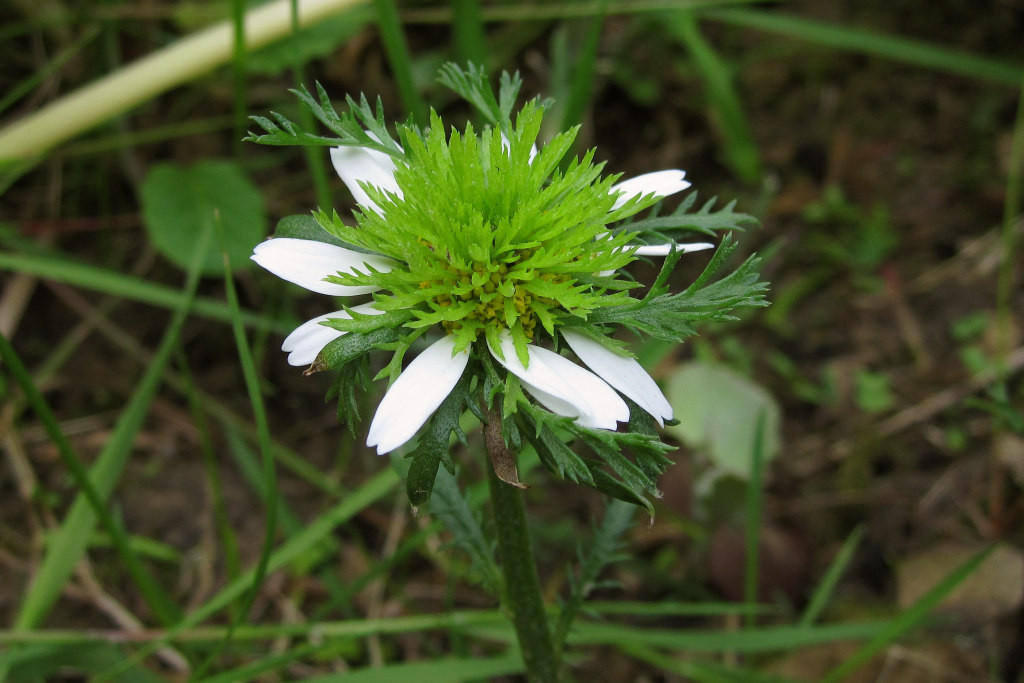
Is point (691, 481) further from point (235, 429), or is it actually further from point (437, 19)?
point (437, 19)

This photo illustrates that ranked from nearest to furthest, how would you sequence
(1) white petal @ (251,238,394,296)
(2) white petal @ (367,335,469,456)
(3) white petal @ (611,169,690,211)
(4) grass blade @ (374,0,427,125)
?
(2) white petal @ (367,335,469,456) → (1) white petal @ (251,238,394,296) → (3) white petal @ (611,169,690,211) → (4) grass blade @ (374,0,427,125)

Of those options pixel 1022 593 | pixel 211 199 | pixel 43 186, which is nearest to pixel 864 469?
pixel 1022 593

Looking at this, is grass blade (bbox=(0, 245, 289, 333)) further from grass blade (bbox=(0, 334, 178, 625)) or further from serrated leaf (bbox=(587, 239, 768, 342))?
serrated leaf (bbox=(587, 239, 768, 342))

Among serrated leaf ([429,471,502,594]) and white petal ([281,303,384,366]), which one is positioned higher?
white petal ([281,303,384,366])

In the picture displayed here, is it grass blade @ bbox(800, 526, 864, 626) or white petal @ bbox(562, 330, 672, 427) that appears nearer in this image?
white petal @ bbox(562, 330, 672, 427)

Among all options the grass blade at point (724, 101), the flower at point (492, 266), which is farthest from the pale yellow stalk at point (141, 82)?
the flower at point (492, 266)

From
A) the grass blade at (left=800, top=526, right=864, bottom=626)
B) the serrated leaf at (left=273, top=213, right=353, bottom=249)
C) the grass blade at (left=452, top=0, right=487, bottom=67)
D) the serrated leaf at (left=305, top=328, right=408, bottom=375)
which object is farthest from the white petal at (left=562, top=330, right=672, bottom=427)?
the grass blade at (left=452, top=0, right=487, bottom=67)

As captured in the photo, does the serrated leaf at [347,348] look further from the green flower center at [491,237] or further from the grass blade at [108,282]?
the grass blade at [108,282]

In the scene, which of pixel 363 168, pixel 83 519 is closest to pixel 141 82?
pixel 83 519

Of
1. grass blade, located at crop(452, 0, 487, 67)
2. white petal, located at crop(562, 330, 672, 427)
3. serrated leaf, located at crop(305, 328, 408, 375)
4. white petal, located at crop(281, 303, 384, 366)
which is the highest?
grass blade, located at crop(452, 0, 487, 67)
